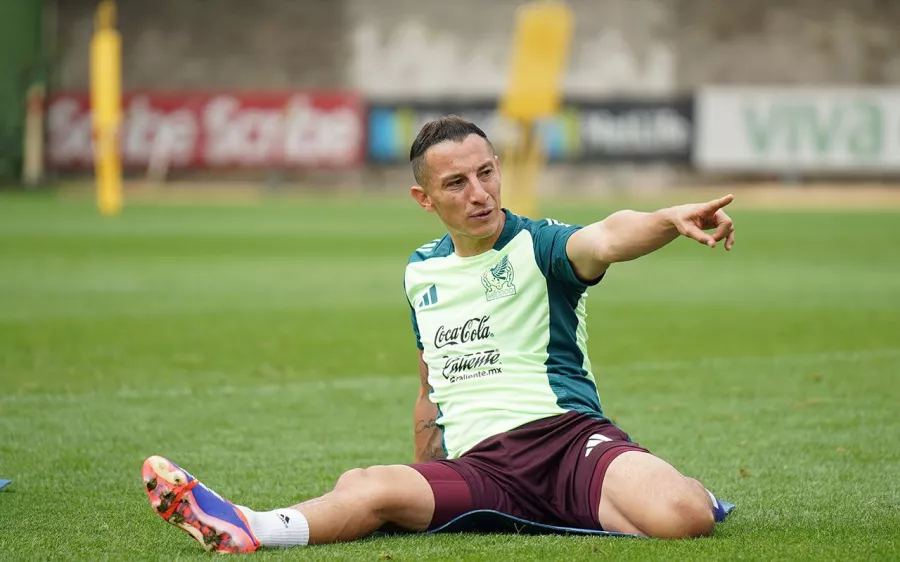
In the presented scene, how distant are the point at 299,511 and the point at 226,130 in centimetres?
3695

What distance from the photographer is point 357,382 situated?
908cm

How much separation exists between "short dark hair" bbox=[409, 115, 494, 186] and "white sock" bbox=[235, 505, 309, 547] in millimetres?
1257

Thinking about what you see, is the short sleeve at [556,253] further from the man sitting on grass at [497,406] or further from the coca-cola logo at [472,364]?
the coca-cola logo at [472,364]

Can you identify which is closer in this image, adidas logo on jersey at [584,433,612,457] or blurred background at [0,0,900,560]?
adidas logo on jersey at [584,433,612,457]

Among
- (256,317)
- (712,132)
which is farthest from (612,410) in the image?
(712,132)

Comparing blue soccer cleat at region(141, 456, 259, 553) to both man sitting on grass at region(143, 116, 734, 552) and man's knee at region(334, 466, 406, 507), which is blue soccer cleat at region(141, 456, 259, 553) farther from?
man's knee at region(334, 466, 406, 507)

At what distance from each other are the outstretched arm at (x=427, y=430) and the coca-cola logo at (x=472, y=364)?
0.71 feet

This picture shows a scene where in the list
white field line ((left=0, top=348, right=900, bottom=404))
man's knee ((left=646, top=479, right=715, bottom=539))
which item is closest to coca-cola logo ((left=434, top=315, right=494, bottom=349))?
man's knee ((left=646, top=479, right=715, bottom=539))

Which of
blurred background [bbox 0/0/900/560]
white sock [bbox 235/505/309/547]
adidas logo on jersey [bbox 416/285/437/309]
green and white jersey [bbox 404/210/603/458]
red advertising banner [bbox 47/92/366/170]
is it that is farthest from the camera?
red advertising banner [bbox 47/92/366/170]

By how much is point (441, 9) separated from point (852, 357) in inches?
1360

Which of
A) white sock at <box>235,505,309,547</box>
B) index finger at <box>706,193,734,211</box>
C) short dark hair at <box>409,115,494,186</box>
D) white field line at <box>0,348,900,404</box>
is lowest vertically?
white field line at <box>0,348,900,404</box>

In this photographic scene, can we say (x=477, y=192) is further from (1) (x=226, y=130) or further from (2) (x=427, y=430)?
(1) (x=226, y=130)

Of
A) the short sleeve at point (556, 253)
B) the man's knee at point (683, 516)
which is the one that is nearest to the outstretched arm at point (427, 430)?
the short sleeve at point (556, 253)

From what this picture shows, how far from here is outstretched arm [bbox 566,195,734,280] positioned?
163 inches
